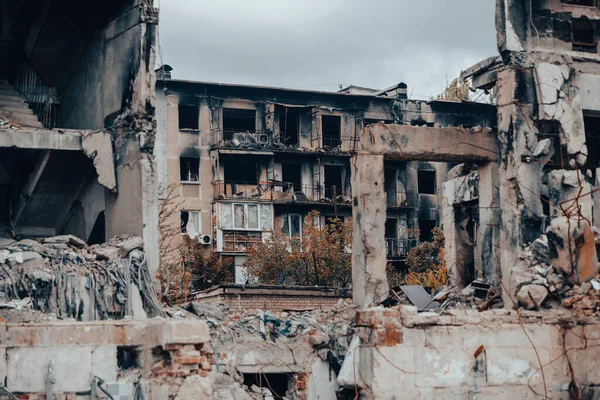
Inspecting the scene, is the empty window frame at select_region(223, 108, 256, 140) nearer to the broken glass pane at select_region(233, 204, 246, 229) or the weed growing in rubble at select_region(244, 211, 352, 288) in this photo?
the broken glass pane at select_region(233, 204, 246, 229)

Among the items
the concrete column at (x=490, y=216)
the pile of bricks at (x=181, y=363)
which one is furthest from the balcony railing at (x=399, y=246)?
the pile of bricks at (x=181, y=363)

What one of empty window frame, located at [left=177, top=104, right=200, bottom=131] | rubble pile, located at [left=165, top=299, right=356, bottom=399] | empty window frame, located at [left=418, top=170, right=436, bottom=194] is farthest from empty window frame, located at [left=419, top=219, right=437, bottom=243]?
rubble pile, located at [left=165, top=299, right=356, bottom=399]

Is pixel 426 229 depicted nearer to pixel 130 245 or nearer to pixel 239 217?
pixel 239 217

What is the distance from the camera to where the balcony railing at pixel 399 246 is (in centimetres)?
4575

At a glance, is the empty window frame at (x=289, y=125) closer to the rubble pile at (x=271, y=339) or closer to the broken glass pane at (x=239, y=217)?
the broken glass pane at (x=239, y=217)

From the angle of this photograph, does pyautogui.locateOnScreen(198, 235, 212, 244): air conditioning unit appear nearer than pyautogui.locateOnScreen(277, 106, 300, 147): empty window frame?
Yes

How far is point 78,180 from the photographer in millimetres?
21250

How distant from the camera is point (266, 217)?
44.2 meters

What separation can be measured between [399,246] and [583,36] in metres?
24.6

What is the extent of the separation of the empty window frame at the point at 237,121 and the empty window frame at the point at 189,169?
1589 mm

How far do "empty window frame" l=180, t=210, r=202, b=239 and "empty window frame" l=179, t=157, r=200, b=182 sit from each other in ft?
4.47

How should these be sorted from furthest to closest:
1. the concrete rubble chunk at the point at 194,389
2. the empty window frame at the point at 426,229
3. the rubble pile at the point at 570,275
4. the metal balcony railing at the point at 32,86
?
1. the empty window frame at the point at 426,229
2. the metal balcony railing at the point at 32,86
3. the rubble pile at the point at 570,275
4. the concrete rubble chunk at the point at 194,389

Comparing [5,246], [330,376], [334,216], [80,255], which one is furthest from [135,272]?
[334,216]

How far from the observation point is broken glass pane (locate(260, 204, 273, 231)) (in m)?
44.1
